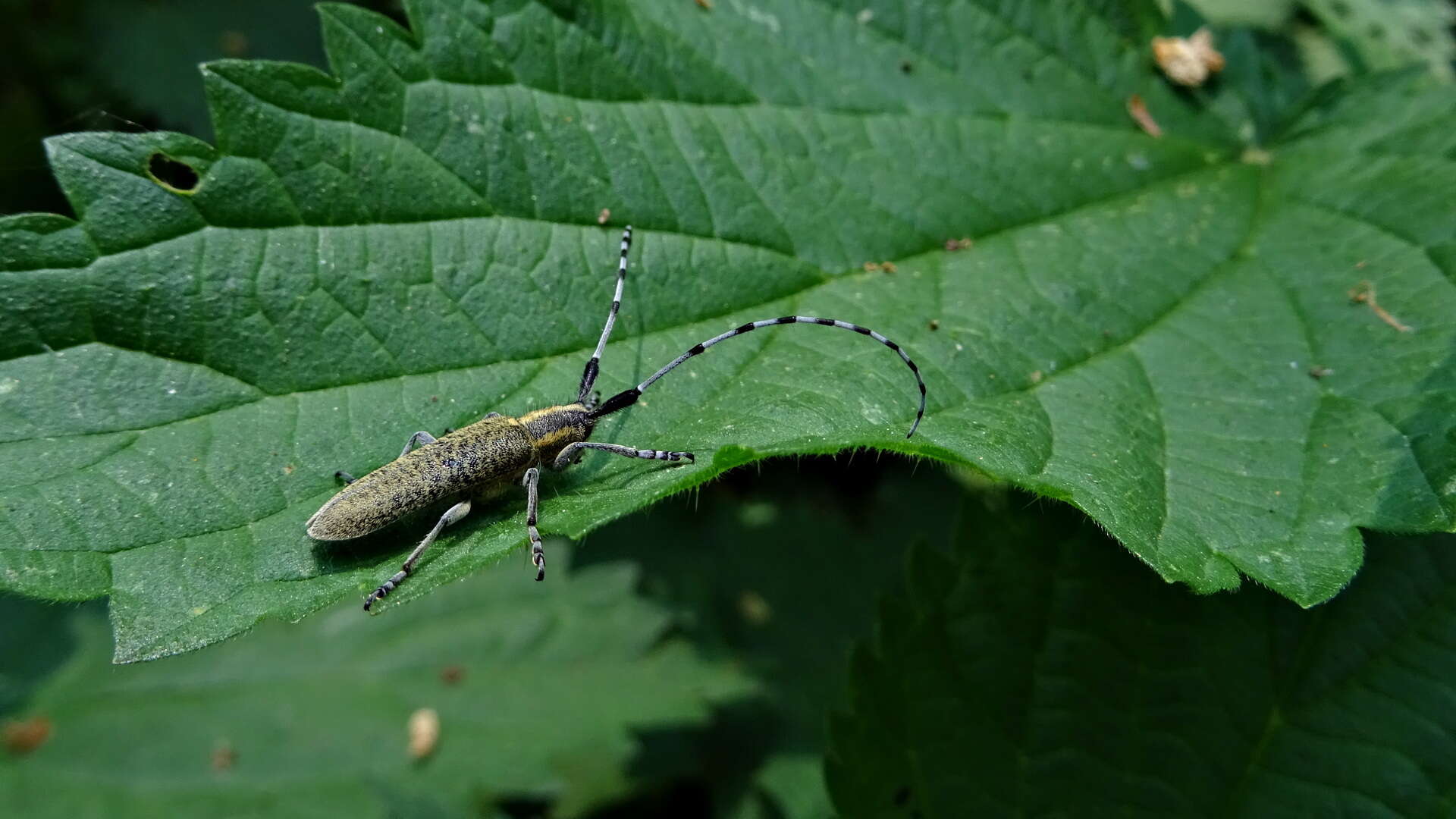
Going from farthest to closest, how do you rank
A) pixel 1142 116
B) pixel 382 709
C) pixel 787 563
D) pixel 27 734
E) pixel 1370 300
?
pixel 787 563 < pixel 382 709 < pixel 27 734 < pixel 1142 116 < pixel 1370 300

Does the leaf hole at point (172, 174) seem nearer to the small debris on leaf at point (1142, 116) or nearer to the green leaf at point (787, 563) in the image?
the green leaf at point (787, 563)

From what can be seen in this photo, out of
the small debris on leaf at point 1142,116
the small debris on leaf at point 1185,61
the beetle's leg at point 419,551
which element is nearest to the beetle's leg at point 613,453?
the beetle's leg at point 419,551

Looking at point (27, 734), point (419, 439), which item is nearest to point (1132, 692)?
point (419, 439)

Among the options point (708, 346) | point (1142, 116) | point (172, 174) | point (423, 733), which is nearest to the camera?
point (172, 174)

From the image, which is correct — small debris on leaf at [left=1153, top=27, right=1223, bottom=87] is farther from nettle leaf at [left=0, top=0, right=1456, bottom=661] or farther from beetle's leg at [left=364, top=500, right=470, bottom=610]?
beetle's leg at [left=364, top=500, right=470, bottom=610]

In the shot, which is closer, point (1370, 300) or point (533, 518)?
point (533, 518)

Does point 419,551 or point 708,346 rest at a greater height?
point 708,346

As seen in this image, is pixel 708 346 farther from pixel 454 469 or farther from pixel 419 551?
pixel 419 551

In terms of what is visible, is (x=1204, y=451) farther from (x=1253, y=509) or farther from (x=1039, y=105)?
(x=1039, y=105)
